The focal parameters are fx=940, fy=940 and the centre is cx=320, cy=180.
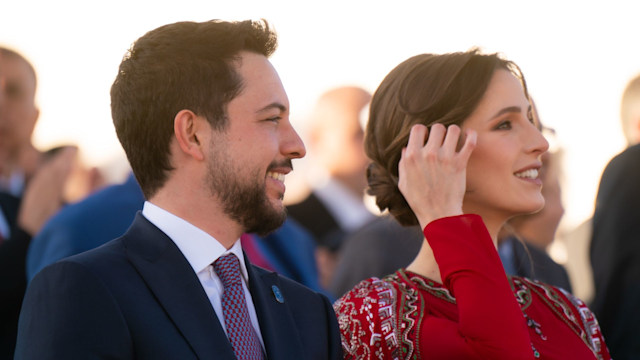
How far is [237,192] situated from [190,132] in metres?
0.21

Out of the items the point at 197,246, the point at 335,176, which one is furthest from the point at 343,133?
the point at 197,246

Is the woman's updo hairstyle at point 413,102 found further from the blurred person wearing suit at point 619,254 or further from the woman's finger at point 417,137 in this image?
the blurred person wearing suit at point 619,254

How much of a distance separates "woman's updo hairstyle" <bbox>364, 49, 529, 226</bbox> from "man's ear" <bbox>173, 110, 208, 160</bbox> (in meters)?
0.78

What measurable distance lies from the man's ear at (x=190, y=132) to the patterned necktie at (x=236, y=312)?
301 millimetres

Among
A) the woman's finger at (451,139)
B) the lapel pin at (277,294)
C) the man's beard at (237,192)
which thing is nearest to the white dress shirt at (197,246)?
the man's beard at (237,192)

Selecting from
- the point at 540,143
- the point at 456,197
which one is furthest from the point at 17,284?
the point at 540,143

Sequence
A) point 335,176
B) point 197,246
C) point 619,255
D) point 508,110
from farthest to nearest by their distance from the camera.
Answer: point 335,176 < point 619,255 < point 508,110 < point 197,246

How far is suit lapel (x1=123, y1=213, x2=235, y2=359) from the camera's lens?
2.29 metres

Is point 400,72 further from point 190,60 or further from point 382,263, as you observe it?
point 382,263

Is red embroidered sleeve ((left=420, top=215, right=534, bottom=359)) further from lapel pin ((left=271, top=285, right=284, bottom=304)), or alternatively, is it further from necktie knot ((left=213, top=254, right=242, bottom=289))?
necktie knot ((left=213, top=254, right=242, bottom=289))

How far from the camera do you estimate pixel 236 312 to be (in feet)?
8.05

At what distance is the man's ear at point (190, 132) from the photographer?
8.40 ft

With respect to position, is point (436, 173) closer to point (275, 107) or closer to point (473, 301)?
point (473, 301)

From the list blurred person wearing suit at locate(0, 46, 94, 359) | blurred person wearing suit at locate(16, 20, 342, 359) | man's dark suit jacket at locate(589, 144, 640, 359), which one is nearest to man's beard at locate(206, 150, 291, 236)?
blurred person wearing suit at locate(16, 20, 342, 359)
